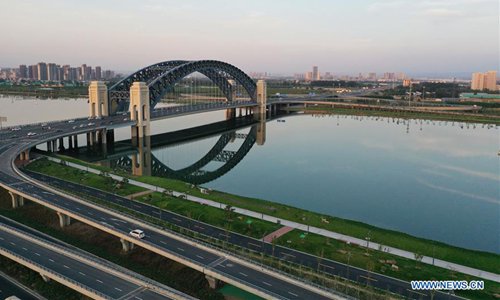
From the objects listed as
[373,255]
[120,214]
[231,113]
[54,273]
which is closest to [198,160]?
[120,214]

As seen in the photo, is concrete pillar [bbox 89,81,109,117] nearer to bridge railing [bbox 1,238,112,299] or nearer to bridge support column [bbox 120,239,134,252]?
bridge support column [bbox 120,239,134,252]

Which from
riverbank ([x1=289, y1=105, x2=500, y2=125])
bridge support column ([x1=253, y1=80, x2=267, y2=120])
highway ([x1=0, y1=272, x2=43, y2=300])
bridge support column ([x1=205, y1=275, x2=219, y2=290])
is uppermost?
bridge support column ([x1=253, y1=80, x2=267, y2=120])

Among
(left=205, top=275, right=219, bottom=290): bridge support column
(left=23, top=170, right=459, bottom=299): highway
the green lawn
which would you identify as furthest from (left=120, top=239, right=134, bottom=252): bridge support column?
the green lawn

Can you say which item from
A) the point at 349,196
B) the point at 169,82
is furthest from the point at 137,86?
the point at 349,196

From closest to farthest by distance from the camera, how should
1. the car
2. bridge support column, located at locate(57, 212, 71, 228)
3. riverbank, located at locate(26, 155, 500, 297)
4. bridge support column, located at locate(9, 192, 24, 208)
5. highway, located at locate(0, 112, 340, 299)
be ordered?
highway, located at locate(0, 112, 340, 299)
riverbank, located at locate(26, 155, 500, 297)
the car
bridge support column, located at locate(57, 212, 71, 228)
bridge support column, located at locate(9, 192, 24, 208)

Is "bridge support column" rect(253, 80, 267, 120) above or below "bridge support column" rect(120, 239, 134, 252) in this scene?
above

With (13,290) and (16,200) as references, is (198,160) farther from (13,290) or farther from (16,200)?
(13,290)

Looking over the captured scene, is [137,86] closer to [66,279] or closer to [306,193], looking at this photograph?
[306,193]
